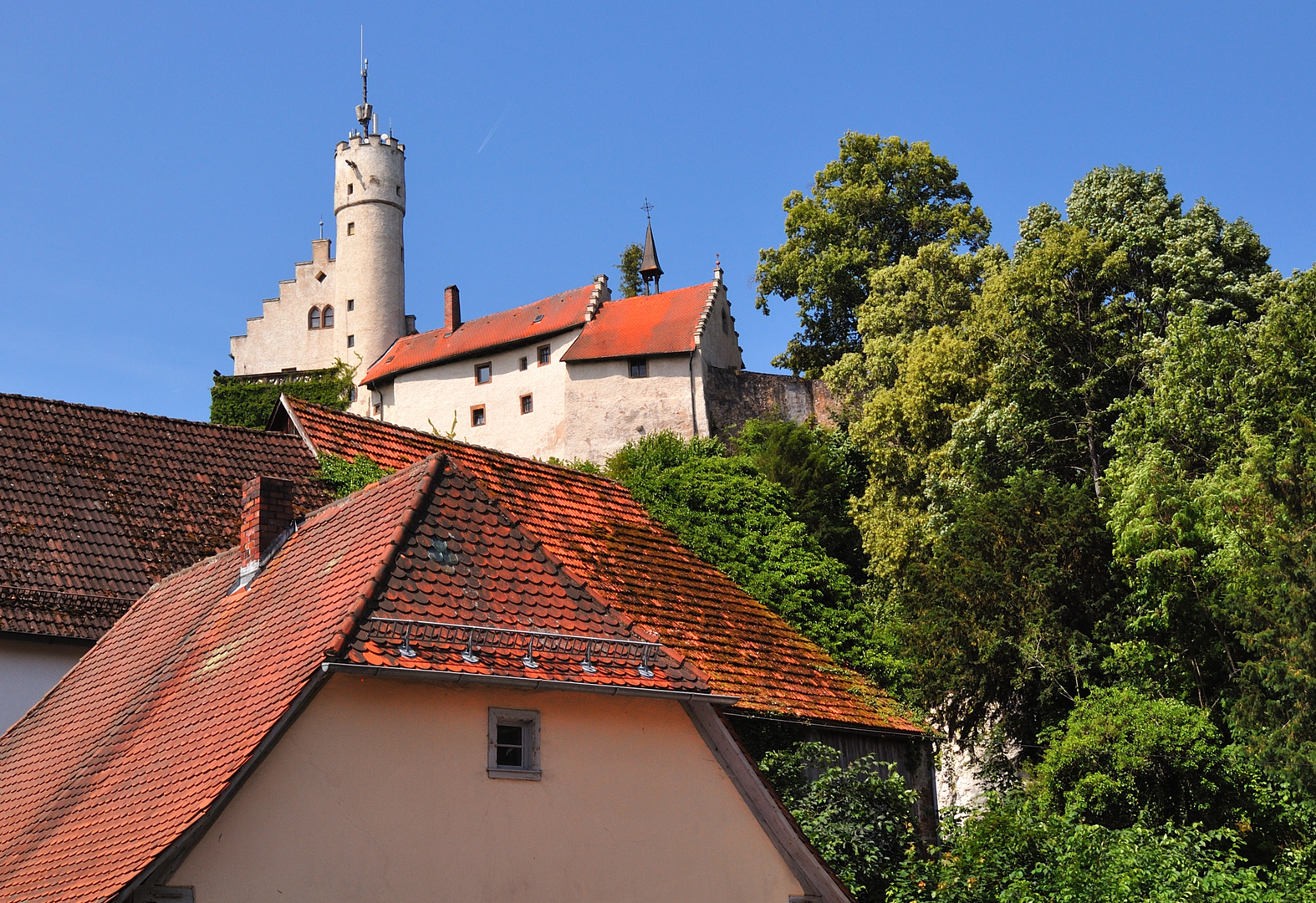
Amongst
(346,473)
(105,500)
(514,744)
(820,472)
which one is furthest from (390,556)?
(820,472)

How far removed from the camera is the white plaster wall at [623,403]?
5116 cm

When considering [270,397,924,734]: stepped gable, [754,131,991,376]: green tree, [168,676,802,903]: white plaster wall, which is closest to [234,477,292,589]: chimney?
[270,397,924,734]: stepped gable

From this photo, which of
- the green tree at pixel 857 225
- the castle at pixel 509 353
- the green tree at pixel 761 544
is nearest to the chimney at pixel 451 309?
the castle at pixel 509 353

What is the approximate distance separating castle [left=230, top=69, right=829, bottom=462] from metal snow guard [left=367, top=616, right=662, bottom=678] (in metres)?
39.0

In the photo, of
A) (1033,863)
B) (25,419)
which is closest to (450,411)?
(25,419)

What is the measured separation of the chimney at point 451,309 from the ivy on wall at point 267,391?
5.07 m

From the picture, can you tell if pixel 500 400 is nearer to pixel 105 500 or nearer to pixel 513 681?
pixel 105 500

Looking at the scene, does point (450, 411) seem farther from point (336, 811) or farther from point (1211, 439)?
point (336, 811)

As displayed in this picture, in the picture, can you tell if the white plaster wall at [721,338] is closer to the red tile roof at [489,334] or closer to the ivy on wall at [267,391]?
the red tile roof at [489,334]

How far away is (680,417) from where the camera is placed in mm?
50969

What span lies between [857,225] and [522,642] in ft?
128

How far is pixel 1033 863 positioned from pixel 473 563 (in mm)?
8400

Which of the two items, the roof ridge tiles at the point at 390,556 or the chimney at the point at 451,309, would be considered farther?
the chimney at the point at 451,309

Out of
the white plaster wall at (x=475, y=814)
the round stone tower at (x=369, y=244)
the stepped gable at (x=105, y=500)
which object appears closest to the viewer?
the white plaster wall at (x=475, y=814)
